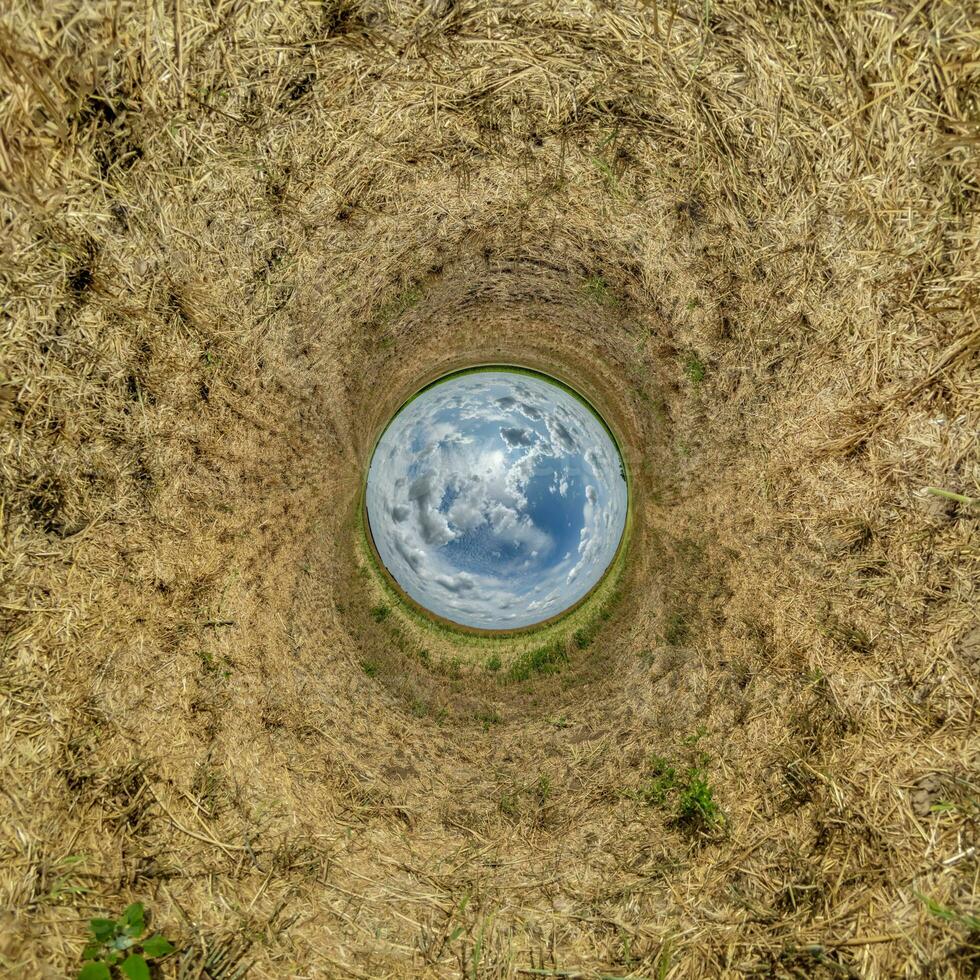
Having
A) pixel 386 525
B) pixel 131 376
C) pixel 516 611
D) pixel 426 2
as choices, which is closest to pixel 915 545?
pixel 516 611

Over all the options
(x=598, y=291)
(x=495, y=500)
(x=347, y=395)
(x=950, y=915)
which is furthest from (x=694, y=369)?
(x=950, y=915)

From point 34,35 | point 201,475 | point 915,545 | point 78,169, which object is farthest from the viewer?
point 201,475

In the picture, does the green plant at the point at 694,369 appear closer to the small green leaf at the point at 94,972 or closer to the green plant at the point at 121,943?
the green plant at the point at 121,943

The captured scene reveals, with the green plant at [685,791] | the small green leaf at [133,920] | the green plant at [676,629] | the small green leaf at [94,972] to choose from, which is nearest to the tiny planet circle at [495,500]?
the green plant at [676,629]

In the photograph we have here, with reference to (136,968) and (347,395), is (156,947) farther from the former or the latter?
(347,395)

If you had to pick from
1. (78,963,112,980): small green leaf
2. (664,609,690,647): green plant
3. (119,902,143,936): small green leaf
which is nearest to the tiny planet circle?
(664,609,690,647): green plant

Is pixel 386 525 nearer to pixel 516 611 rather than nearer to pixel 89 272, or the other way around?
pixel 516 611
